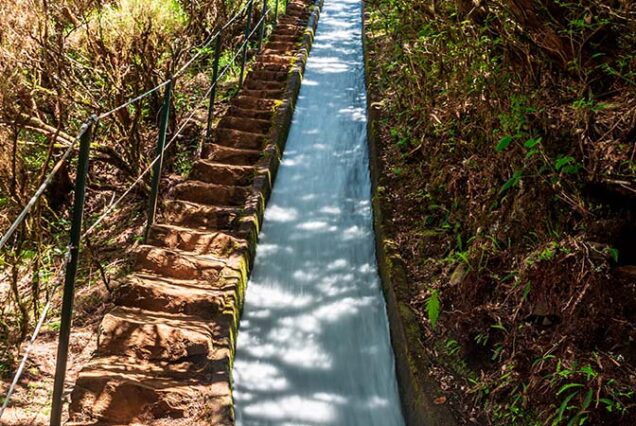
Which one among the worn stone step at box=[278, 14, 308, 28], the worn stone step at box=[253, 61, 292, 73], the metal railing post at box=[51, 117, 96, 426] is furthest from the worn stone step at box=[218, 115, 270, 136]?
the worn stone step at box=[278, 14, 308, 28]

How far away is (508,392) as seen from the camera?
3.20m

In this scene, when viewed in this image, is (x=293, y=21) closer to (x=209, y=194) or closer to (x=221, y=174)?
(x=221, y=174)

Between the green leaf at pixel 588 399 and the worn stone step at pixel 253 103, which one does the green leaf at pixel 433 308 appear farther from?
the worn stone step at pixel 253 103

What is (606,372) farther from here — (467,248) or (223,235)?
(223,235)

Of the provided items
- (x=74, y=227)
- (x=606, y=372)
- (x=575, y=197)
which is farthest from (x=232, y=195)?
(x=606, y=372)

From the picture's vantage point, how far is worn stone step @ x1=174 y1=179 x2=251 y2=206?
541cm

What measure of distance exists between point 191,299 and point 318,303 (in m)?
1.10

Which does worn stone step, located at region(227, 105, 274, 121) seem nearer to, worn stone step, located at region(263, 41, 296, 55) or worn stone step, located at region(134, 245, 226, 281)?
worn stone step, located at region(263, 41, 296, 55)

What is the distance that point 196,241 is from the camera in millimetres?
4730

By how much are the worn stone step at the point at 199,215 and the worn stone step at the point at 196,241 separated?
254 millimetres

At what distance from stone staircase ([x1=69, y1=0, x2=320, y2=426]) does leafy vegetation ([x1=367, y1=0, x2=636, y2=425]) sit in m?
1.46

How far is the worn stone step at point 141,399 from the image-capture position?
3.20m

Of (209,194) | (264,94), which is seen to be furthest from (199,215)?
(264,94)

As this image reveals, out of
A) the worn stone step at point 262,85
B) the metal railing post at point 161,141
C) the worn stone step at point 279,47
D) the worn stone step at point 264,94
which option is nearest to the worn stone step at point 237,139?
the worn stone step at point 264,94
